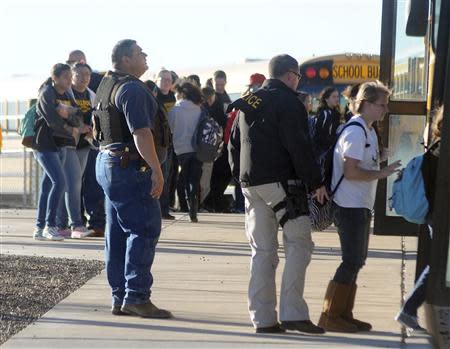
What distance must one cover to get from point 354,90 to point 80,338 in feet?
9.11

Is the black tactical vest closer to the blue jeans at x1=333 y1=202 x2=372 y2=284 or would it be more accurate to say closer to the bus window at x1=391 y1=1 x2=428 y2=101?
the blue jeans at x1=333 y1=202 x2=372 y2=284

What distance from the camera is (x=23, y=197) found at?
17.8 m

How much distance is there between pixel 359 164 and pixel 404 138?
1.60 meters

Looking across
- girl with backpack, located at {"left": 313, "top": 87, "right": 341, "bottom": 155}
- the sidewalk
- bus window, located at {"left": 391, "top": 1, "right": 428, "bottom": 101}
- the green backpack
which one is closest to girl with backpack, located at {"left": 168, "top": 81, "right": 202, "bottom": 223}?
the sidewalk

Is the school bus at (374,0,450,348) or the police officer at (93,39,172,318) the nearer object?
the police officer at (93,39,172,318)

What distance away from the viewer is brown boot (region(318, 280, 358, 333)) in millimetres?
7820

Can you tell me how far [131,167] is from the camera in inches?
319

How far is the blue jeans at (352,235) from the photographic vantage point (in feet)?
25.1

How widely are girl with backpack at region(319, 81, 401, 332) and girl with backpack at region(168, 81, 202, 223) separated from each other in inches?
278

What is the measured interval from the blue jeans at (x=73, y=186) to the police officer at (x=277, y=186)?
523cm

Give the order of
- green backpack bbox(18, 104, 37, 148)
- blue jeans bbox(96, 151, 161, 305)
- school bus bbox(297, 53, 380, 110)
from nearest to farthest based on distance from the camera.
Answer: blue jeans bbox(96, 151, 161, 305) < green backpack bbox(18, 104, 37, 148) < school bus bbox(297, 53, 380, 110)

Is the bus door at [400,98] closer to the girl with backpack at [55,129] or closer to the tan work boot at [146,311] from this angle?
the tan work boot at [146,311]

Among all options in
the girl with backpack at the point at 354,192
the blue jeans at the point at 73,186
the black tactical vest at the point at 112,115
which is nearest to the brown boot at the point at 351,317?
the girl with backpack at the point at 354,192

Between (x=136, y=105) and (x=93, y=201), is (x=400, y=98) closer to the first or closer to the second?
(x=136, y=105)
